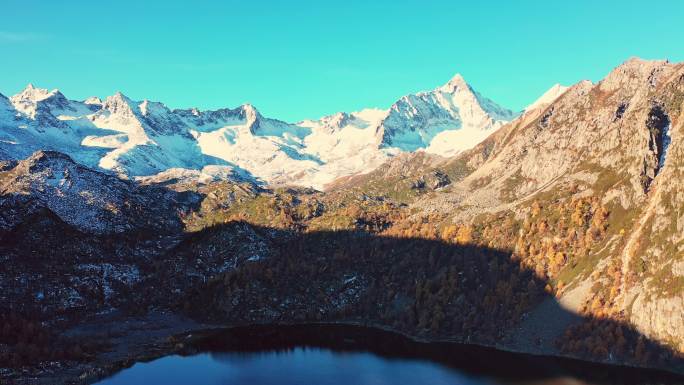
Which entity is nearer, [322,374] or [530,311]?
[322,374]

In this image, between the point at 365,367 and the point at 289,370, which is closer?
the point at 289,370

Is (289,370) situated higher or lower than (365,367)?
lower

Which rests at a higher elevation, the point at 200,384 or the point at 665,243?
the point at 665,243

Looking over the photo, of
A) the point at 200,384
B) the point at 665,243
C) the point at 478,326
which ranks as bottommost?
the point at 200,384

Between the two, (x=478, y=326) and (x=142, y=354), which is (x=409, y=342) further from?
(x=142, y=354)

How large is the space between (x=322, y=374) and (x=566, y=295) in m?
93.3

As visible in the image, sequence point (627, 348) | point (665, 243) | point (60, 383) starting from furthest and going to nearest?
point (665, 243), point (627, 348), point (60, 383)

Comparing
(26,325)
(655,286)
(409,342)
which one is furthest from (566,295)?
(26,325)

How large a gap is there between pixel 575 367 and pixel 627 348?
59.2ft

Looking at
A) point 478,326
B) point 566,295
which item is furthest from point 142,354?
→ point 566,295

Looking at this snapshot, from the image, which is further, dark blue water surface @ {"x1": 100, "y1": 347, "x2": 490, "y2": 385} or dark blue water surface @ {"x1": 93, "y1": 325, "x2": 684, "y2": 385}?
dark blue water surface @ {"x1": 100, "y1": 347, "x2": 490, "y2": 385}

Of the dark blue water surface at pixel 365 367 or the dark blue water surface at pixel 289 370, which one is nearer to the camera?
the dark blue water surface at pixel 365 367

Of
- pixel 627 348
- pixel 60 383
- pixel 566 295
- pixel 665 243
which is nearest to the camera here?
pixel 60 383

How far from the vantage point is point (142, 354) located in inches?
7229
